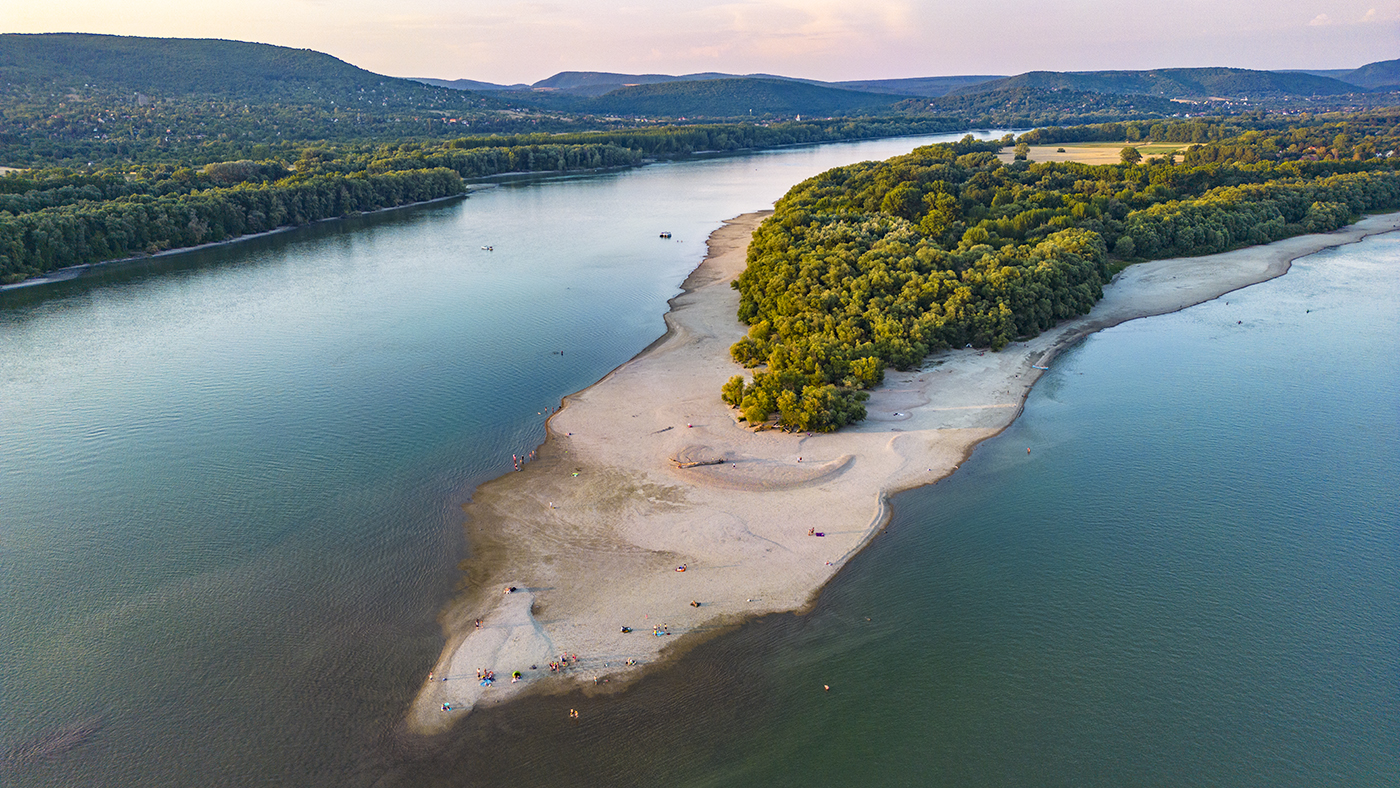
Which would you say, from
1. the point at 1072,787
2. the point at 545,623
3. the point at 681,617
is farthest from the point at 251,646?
the point at 1072,787

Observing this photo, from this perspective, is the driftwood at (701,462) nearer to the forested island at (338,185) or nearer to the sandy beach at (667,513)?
the sandy beach at (667,513)

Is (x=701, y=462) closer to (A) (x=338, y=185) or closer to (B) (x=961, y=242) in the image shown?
(B) (x=961, y=242)

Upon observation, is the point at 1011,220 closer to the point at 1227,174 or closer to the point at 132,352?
the point at 1227,174

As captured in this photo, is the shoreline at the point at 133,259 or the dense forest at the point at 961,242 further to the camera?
the shoreline at the point at 133,259

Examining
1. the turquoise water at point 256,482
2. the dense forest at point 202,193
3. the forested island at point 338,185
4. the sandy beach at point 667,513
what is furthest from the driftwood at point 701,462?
the dense forest at point 202,193

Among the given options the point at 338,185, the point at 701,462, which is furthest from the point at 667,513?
the point at 338,185

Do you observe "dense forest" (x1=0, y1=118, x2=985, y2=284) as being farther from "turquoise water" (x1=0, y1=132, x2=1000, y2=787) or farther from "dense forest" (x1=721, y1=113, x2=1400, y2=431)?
"dense forest" (x1=721, y1=113, x2=1400, y2=431)
